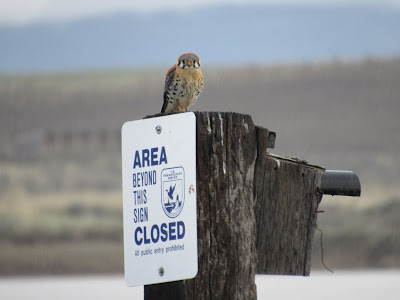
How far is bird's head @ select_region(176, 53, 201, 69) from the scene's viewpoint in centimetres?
735

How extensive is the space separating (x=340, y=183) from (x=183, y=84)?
335 cm

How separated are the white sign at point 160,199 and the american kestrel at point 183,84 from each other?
335cm

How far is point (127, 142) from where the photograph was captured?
4.28 metres

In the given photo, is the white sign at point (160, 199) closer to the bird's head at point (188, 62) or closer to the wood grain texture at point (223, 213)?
the wood grain texture at point (223, 213)

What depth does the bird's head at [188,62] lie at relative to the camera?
24.1 ft

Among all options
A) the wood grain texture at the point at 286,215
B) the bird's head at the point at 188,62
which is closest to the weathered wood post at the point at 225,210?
the wood grain texture at the point at 286,215

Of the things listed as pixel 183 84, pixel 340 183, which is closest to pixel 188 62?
pixel 183 84

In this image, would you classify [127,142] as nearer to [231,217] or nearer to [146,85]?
[231,217]

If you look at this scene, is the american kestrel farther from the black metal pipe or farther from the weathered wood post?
the weathered wood post

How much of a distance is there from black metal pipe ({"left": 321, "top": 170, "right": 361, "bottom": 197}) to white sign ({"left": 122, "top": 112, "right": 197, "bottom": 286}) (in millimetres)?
702

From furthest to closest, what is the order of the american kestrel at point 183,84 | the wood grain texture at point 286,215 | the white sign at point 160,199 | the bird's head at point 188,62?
the american kestrel at point 183,84
the bird's head at point 188,62
the wood grain texture at point 286,215
the white sign at point 160,199

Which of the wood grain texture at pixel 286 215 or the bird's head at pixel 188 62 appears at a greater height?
the bird's head at pixel 188 62

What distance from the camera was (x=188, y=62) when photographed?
7.55m

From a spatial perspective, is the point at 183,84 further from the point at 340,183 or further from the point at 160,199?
the point at 160,199
